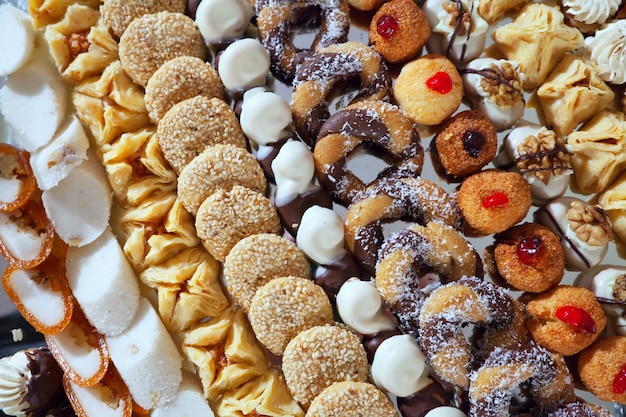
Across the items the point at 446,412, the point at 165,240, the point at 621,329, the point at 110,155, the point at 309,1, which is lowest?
the point at 621,329

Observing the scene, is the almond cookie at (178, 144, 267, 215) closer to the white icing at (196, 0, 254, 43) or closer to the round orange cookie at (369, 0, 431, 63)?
the white icing at (196, 0, 254, 43)

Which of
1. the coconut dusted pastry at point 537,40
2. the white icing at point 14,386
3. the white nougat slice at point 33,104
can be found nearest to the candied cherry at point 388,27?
the coconut dusted pastry at point 537,40

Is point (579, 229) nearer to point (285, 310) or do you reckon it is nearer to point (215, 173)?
point (285, 310)

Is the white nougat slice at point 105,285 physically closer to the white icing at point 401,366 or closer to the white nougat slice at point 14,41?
the white nougat slice at point 14,41

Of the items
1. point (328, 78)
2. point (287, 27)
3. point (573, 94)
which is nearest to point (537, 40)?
point (573, 94)

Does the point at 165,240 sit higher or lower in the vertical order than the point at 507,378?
higher

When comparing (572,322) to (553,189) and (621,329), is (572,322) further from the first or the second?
(553,189)

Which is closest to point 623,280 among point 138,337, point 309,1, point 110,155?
point 309,1
